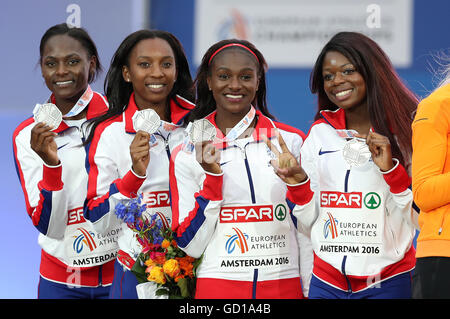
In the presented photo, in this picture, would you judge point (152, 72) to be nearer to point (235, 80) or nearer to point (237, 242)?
point (235, 80)

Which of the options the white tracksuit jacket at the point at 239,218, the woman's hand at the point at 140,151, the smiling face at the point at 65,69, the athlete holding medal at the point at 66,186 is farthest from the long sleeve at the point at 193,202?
the smiling face at the point at 65,69

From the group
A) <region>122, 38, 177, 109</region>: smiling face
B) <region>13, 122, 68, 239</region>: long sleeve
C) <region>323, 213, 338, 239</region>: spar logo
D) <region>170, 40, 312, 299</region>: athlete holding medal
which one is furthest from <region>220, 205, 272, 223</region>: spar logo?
<region>13, 122, 68, 239</region>: long sleeve

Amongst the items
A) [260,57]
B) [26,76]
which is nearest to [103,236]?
[260,57]

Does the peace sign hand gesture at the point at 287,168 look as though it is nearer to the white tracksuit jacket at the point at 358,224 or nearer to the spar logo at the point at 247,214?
the white tracksuit jacket at the point at 358,224

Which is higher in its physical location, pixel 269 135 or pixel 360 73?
pixel 360 73

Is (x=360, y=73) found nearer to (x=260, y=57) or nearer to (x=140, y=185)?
(x=260, y=57)

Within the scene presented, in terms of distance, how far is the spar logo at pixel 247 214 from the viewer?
3.15 meters

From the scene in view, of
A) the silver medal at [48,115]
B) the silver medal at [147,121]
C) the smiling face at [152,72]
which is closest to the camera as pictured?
the silver medal at [147,121]

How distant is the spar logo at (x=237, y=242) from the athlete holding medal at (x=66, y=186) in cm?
69

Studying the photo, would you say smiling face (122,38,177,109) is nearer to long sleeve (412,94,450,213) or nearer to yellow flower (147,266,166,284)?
yellow flower (147,266,166,284)

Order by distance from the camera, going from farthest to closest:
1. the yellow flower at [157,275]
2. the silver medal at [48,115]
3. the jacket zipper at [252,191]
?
1. the silver medal at [48,115]
2. the yellow flower at [157,275]
3. the jacket zipper at [252,191]

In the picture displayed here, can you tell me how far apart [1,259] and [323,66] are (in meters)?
3.06

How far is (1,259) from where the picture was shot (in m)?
5.42

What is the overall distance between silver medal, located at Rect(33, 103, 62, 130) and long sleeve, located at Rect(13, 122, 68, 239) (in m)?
0.19
